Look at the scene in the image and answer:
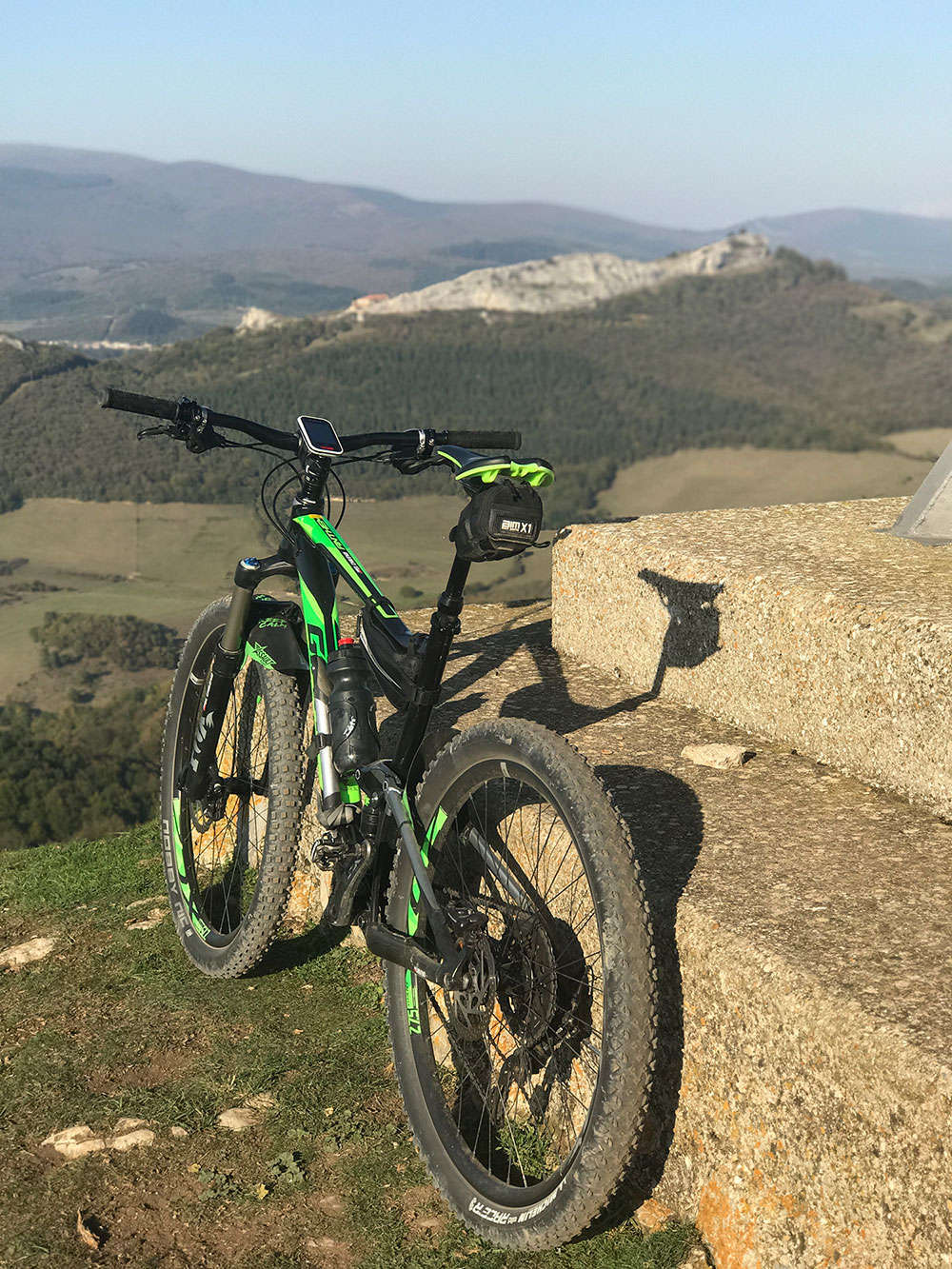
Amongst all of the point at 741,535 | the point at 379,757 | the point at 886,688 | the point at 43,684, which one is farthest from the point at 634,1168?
the point at 43,684

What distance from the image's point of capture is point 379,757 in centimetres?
339

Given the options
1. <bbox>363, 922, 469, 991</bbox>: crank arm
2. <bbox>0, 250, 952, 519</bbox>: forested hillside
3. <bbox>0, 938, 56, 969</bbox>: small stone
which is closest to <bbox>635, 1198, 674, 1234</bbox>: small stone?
<bbox>363, 922, 469, 991</bbox>: crank arm

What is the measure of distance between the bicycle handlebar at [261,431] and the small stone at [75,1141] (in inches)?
80.3

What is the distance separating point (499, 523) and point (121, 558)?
62706mm

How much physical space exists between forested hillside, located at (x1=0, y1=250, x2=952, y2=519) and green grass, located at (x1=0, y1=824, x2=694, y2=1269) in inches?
1624

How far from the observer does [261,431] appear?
349 centimetres

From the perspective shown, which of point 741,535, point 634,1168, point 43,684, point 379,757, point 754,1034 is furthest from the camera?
point 43,684

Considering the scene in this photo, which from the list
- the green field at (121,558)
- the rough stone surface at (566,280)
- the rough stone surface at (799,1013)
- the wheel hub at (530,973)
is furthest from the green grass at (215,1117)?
the rough stone surface at (566,280)

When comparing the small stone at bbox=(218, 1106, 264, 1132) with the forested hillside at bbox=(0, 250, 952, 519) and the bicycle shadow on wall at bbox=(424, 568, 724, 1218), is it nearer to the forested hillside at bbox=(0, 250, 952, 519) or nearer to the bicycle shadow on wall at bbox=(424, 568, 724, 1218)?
the bicycle shadow on wall at bbox=(424, 568, 724, 1218)

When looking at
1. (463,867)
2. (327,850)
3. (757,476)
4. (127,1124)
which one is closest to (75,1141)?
(127,1124)

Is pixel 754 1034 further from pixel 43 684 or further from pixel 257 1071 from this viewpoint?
pixel 43 684

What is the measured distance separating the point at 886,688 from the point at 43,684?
49898 millimetres

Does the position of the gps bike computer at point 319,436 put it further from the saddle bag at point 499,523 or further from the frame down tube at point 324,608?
the saddle bag at point 499,523

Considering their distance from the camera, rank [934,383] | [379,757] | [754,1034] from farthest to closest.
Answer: [934,383]
[379,757]
[754,1034]
